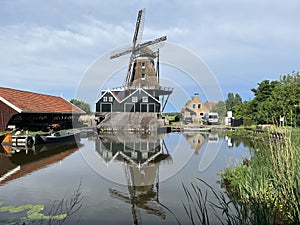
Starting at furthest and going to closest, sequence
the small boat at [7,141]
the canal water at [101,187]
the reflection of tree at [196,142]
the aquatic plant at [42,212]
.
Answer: the small boat at [7,141], the reflection of tree at [196,142], the canal water at [101,187], the aquatic plant at [42,212]

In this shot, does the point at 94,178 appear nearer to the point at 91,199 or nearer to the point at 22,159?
the point at 91,199

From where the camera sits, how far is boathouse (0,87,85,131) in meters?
20.0

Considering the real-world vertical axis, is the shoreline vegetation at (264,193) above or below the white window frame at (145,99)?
below

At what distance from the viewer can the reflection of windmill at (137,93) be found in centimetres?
3284

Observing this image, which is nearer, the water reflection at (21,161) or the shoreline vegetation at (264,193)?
the shoreline vegetation at (264,193)

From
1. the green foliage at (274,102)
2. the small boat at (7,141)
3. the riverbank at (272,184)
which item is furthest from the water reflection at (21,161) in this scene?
the green foliage at (274,102)

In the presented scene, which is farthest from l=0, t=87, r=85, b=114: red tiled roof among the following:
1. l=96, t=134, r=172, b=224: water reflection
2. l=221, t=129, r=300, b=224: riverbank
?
l=221, t=129, r=300, b=224: riverbank

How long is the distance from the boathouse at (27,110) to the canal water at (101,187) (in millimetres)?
7513

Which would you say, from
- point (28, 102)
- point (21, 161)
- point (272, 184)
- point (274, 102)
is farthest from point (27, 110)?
point (274, 102)

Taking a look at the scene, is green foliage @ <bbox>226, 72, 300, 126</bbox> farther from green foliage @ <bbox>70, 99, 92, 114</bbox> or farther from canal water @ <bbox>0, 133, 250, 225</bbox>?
green foliage @ <bbox>70, 99, 92, 114</bbox>

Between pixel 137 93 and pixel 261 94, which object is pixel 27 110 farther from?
pixel 261 94

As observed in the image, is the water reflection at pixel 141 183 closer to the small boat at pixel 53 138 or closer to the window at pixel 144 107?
the small boat at pixel 53 138

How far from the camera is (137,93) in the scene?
109ft

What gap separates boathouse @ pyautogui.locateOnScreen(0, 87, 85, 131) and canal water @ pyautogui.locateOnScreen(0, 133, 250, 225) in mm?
7513
